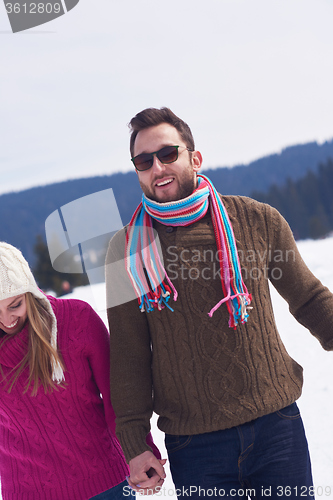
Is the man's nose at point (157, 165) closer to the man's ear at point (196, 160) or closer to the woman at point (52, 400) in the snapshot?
the man's ear at point (196, 160)

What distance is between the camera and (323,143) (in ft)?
134

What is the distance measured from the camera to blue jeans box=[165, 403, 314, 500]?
1.45 meters

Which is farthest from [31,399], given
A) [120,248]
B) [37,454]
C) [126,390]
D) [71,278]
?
[71,278]

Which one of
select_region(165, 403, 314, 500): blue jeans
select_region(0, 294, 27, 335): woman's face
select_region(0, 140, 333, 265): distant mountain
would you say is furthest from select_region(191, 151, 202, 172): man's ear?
select_region(0, 140, 333, 265): distant mountain

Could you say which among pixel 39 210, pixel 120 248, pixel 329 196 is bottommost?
pixel 329 196

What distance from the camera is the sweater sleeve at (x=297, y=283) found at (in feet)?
5.24

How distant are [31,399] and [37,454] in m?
0.19

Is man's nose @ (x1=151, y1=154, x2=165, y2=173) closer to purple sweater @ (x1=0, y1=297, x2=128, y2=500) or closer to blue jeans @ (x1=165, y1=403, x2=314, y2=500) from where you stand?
purple sweater @ (x1=0, y1=297, x2=128, y2=500)

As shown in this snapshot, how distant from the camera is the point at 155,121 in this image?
1596 mm

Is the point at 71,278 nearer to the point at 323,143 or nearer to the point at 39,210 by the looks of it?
the point at 39,210

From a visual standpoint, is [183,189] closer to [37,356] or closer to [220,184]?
[37,356]

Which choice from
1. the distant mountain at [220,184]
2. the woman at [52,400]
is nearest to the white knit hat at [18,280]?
the woman at [52,400]

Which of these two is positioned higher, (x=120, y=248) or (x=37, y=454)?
(x=120, y=248)

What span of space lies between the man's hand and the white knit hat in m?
0.35
